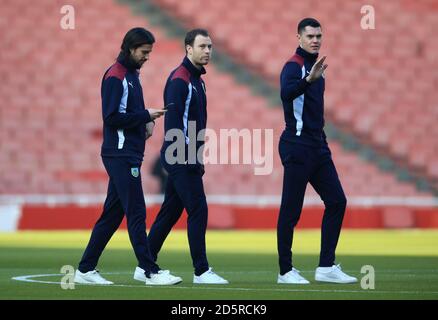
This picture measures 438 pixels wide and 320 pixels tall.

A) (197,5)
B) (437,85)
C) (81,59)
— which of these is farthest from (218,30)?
(437,85)

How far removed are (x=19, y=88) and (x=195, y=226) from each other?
1799 cm

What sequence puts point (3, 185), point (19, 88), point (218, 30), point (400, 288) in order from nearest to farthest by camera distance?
1. point (400, 288)
2. point (3, 185)
3. point (19, 88)
4. point (218, 30)

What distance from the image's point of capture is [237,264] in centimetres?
1505

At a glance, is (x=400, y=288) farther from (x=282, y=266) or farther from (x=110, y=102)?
(x=110, y=102)

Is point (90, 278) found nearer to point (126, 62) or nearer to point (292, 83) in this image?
point (126, 62)

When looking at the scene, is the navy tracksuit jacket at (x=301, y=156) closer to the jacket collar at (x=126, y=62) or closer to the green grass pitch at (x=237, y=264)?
the green grass pitch at (x=237, y=264)

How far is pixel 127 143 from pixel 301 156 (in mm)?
1703

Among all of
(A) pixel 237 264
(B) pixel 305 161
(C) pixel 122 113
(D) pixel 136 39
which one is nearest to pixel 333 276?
(B) pixel 305 161

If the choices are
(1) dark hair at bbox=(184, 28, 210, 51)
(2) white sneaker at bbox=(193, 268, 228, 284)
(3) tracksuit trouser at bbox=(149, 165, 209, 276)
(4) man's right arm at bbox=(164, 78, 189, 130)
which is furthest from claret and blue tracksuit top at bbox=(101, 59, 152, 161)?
(2) white sneaker at bbox=(193, 268, 228, 284)

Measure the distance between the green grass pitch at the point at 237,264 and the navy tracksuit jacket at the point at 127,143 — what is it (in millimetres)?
541

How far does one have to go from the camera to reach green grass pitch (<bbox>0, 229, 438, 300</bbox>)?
10.5 meters

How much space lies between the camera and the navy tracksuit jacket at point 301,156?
11.7m

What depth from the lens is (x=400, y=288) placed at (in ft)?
36.4

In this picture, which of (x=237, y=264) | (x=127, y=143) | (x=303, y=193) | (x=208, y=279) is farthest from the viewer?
(x=237, y=264)
